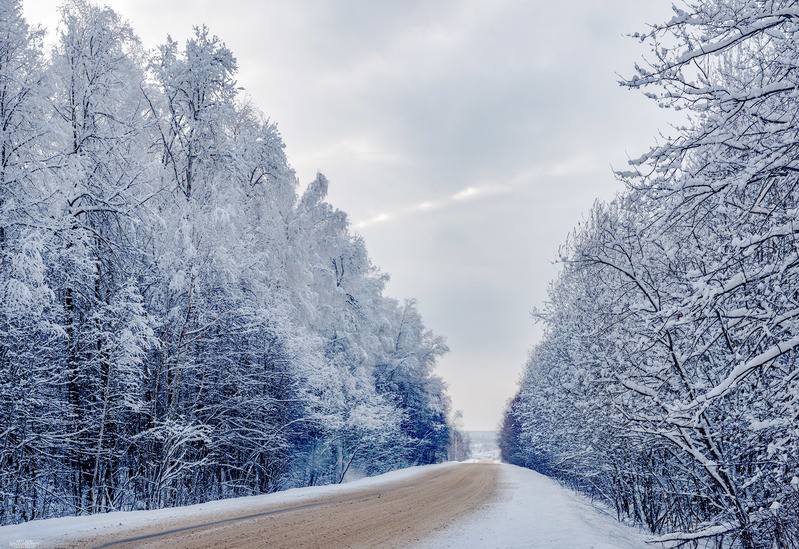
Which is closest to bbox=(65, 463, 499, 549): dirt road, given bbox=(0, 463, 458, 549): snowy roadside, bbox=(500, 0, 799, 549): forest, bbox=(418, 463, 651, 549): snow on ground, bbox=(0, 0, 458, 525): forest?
bbox=(0, 463, 458, 549): snowy roadside

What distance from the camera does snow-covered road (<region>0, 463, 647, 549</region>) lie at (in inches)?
Result: 345

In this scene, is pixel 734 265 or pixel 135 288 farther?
pixel 135 288

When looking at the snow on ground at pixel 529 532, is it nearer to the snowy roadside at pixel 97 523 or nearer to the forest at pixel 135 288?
the snowy roadside at pixel 97 523

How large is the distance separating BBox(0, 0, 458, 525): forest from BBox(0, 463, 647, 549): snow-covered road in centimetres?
291

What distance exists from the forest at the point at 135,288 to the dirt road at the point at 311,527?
4.03 m

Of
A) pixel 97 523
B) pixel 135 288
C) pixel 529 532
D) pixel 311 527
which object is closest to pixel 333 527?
pixel 311 527

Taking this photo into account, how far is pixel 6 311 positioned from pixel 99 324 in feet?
8.86

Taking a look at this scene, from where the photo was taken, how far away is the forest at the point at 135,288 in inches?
491

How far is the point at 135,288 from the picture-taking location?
14320 millimetres

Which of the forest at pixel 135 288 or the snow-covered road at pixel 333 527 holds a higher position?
the forest at pixel 135 288

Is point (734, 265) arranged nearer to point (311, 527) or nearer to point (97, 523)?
point (311, 527)

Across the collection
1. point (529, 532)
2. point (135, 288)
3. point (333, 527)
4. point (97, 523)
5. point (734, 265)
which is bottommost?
point (529, 532)

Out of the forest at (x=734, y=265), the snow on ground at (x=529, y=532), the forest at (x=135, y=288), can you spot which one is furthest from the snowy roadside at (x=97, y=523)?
the forest at (x=734, y=265)

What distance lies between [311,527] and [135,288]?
26.3 ft
